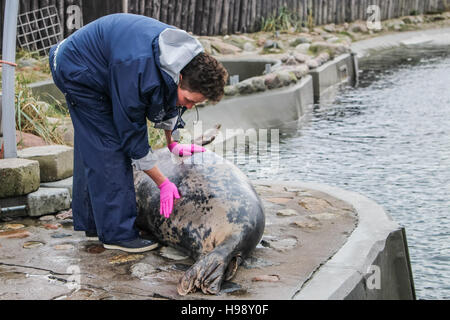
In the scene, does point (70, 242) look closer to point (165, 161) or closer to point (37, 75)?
point (165, 161)

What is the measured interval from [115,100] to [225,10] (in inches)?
460

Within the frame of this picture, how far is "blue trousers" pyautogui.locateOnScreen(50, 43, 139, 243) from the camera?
4.05 meters

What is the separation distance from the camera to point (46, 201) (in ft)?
16.2

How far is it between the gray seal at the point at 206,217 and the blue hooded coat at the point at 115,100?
0.23 meters

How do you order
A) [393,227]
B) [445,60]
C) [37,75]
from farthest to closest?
[445,60] < [37,75] < [393,227]

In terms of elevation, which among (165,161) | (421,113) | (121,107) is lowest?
(421,113)

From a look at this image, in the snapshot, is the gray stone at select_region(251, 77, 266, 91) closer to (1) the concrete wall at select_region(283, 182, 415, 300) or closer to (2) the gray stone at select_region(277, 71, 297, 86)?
(2) the gray stone at select_region(277, 71, 297, 86)

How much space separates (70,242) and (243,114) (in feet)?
18.5

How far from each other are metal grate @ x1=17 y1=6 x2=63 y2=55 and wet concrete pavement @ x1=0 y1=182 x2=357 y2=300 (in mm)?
6030

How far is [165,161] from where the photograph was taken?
4.47 metres

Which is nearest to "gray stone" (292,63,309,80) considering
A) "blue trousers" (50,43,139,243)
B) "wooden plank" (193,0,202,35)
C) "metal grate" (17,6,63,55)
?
"wooden plank" (193,0,202,35)

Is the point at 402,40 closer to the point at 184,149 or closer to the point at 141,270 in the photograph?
the point at 184,149

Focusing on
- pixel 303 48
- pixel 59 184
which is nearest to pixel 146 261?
pixel 59 184
